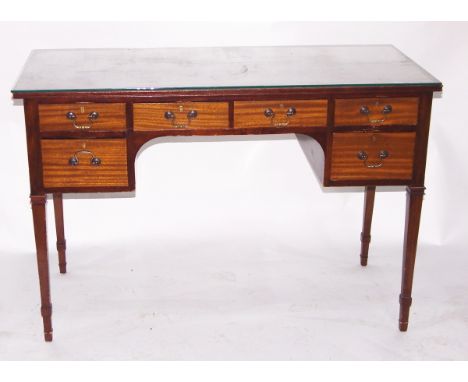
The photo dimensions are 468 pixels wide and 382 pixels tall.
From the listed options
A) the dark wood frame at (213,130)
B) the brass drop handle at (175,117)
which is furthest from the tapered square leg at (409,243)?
the brass drop handle at (175,117)

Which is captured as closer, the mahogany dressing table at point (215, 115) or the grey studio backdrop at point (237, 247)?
the mahogany dressing table at point (215, 115)

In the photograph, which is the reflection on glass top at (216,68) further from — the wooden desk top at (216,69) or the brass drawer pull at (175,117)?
the brass drawer pull at (175,117)

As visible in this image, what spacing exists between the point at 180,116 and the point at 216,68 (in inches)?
13.7

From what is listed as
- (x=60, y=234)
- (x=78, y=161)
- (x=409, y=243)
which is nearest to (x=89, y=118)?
(x=78, y=161)

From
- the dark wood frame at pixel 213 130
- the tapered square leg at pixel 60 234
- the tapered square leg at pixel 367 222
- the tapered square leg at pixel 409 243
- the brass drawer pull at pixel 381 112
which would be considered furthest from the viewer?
the tapered square leg at pixel 367 222

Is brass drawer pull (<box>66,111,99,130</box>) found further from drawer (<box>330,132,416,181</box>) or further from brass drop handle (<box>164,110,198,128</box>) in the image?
drawer (<box>330,132,416,181</box>)

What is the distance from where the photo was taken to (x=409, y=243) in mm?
3758

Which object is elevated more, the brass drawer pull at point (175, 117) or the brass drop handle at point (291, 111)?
the brass drop handle at point (291, 111)

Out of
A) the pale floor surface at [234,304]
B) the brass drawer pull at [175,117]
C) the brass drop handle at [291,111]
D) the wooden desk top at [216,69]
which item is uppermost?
the wooden desk top at [216,69]

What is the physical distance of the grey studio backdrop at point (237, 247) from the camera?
12.6 feet

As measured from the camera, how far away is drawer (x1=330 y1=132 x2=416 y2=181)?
355 centimetres

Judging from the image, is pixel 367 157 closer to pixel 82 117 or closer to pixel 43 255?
pixel 82 117

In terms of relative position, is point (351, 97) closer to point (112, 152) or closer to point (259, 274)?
point (112, 152)

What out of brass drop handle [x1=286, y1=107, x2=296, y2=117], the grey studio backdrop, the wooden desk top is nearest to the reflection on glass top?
the wooden desk top
